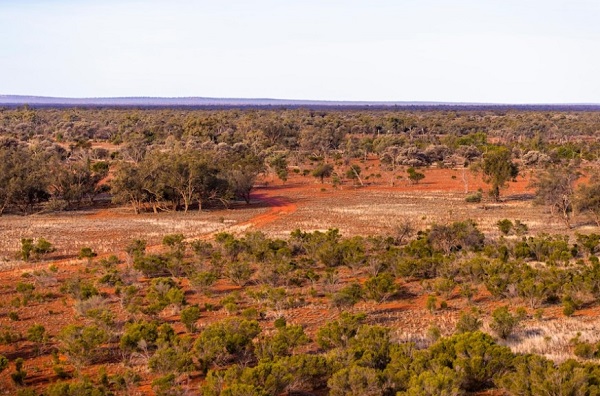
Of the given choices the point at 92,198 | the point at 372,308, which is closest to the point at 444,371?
the point at 372,308

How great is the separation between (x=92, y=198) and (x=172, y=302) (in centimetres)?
3130

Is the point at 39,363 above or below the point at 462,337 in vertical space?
below

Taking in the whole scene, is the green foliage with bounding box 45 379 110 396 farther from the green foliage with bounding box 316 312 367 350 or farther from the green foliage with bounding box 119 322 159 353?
the green foliage with bounding box 316 312 367 350

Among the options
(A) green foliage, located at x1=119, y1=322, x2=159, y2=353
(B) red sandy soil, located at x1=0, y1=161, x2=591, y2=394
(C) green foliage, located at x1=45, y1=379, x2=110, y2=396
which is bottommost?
(B) red sandy soil, located at x1=0, y1=161, x2=591, y2=394

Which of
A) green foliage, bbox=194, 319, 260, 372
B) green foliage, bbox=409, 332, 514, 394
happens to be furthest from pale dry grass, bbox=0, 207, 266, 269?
green foliage, bbox=409, 332, 514, 394

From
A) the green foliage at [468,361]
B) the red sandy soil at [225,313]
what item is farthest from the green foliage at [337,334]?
the green foliage at [468,361]

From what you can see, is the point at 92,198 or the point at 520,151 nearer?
the point at 92,198

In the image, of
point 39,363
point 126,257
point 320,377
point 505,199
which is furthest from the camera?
point 505,199

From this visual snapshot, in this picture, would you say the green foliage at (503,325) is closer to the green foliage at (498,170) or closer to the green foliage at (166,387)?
the green foliage at (166,387)

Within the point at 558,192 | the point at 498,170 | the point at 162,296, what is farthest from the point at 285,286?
the point at 498,170

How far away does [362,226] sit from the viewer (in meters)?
35.8

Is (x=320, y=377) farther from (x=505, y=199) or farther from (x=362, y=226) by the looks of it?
(x=505, y=199)

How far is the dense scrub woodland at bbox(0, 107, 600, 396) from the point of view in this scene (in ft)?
45.2

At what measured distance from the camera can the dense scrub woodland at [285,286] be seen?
13.8 metres
